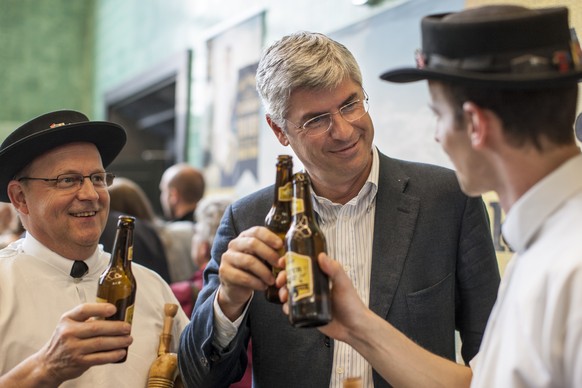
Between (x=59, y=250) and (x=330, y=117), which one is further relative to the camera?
(x=59, y=250)

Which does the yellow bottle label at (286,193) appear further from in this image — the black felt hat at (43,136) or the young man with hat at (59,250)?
the black felt hat at (43,136)

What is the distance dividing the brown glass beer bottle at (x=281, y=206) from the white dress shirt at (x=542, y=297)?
1.89 feet

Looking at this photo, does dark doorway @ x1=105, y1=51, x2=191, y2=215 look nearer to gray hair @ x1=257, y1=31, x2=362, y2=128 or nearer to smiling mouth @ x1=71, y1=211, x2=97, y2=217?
smiling mouth @ x1=71, y1=211, x2=97, y2=217

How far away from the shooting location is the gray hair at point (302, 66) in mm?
2010

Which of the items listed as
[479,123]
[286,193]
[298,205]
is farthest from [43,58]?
[479,123]

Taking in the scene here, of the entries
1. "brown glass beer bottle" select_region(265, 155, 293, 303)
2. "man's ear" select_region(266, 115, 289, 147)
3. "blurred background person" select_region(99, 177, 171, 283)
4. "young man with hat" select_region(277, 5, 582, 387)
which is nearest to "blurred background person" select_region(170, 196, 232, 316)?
"blurred background person" select_region(99, 177, 171, 283)

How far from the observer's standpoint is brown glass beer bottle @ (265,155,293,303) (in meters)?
1.71

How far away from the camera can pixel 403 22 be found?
3.61m

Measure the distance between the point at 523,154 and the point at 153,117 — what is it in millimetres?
8755

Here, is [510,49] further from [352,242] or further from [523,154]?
[352,242]

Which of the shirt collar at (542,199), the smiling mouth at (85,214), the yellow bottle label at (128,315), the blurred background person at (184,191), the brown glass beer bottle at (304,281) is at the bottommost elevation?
the yellow bottle label at (128,315)

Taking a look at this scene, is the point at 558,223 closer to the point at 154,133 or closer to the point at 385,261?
the point at 385,261

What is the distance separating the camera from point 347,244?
2.05 m

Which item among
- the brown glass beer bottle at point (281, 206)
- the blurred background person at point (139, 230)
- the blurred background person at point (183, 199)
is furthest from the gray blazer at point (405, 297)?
the blurred background person at point (183, 199)
